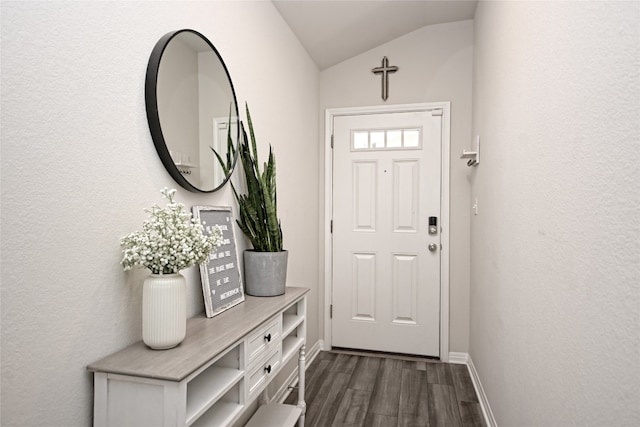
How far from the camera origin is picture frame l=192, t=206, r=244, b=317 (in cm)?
153

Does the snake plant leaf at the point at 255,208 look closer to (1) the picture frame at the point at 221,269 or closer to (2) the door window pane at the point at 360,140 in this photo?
(1) the picture frame at the point at 221,269

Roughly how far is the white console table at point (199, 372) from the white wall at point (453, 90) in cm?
181

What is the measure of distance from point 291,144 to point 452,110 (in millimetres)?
1351

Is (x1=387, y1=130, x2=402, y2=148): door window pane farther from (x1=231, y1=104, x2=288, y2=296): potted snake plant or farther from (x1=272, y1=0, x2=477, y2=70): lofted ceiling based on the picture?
(x1=231, y1=104, x2=288, y2=296): potted snake plant

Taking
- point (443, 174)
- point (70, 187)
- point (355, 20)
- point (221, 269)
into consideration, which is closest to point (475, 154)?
point (443, 174)

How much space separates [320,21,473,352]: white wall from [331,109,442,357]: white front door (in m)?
0.12

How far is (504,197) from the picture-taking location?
186 centimetres

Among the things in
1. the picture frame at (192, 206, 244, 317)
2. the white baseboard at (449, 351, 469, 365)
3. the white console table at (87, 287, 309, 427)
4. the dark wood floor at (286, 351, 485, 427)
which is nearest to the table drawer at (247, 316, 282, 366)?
the white console table at (87, 287, 309, 427)

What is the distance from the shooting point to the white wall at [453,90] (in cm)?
307

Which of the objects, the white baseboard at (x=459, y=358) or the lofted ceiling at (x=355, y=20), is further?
the white baseboard at (x=459, y=358)

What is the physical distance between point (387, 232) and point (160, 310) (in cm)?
236

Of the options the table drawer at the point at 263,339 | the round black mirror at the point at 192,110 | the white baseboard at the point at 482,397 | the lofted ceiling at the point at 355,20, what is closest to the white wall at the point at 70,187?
the round black mirror at the point at 192,110

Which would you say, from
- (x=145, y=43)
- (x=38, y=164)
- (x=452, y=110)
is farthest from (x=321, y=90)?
(x=38, y=164)

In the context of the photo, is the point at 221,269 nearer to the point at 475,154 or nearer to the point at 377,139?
the point at 475,154
